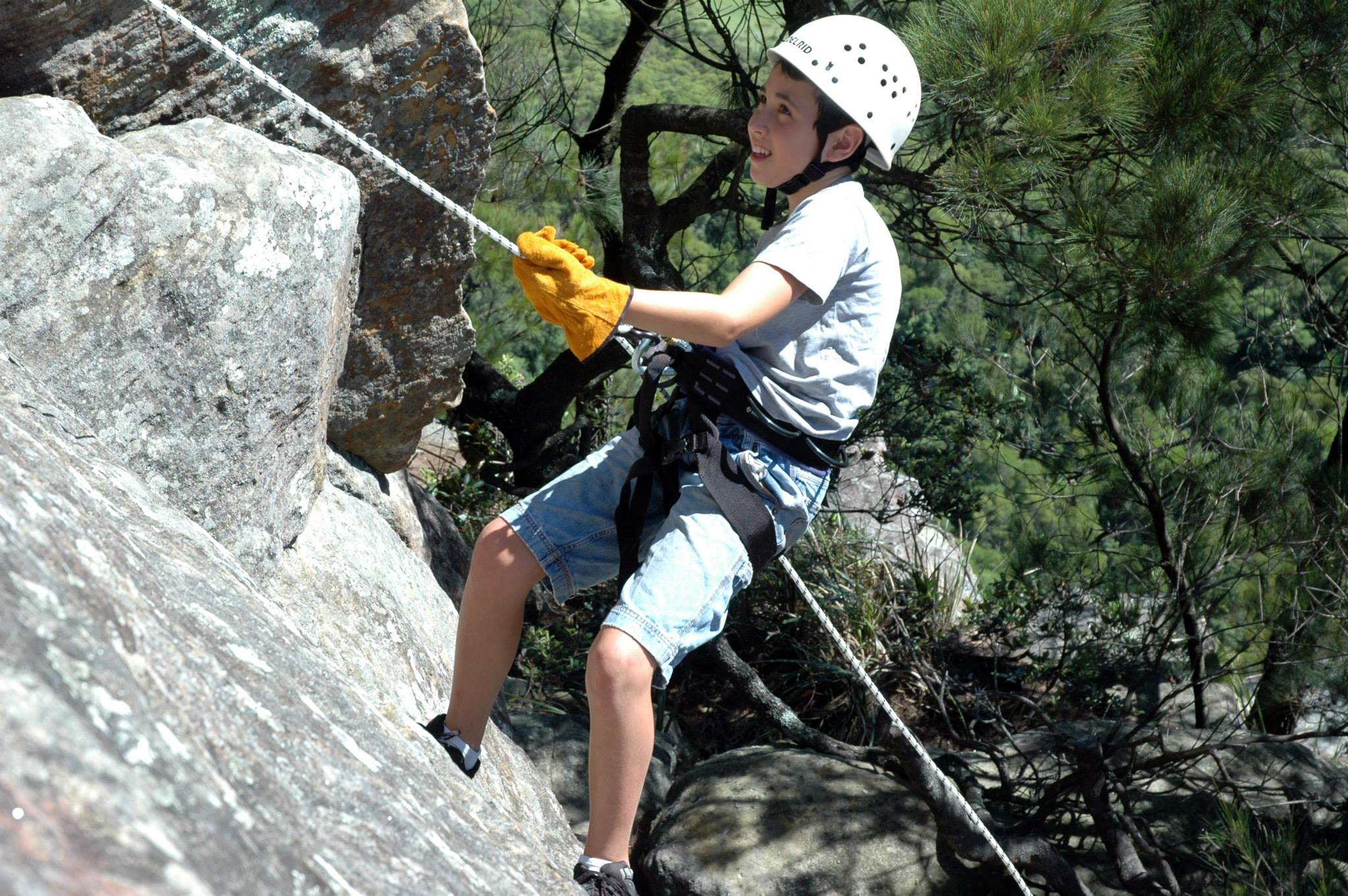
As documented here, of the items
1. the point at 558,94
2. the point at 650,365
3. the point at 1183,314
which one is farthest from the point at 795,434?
the point at 558,94

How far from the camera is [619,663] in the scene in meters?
2.04

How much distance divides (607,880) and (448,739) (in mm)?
531

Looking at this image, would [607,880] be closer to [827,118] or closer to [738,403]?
[738,403]

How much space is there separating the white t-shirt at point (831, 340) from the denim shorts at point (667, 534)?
0.32 feet

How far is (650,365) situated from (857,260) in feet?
1.48

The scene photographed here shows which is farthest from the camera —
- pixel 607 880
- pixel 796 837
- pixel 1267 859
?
pixel 796 837

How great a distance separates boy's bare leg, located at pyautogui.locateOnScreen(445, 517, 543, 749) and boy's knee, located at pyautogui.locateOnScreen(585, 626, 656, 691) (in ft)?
0.99

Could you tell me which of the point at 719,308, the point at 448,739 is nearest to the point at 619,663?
the point at 448,739

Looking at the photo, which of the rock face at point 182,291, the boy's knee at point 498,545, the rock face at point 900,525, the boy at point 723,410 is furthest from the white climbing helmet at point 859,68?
the rock face at point 900,525

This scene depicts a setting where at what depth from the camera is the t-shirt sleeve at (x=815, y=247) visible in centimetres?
216

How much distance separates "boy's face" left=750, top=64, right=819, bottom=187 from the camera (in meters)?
2.35

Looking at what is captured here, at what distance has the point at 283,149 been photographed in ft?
9.73

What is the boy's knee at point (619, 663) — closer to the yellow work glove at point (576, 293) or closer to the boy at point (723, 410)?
the boy at point (723, 410)

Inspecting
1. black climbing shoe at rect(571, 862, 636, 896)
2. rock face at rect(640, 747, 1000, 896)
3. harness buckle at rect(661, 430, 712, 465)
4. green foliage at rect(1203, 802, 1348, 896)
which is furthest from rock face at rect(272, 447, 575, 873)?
green foliage at rect(1203, 802, 1348, 896)
